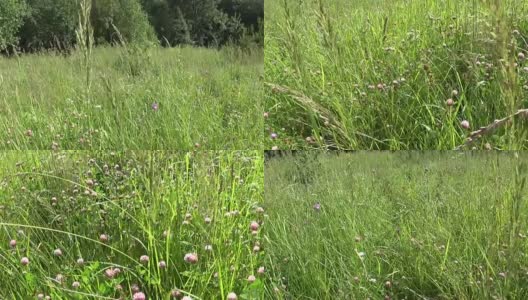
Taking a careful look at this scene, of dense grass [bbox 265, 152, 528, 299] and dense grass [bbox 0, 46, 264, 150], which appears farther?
dense grass [bbox 0, 46, 264, 150]

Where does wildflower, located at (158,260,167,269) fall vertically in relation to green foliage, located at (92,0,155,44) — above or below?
below

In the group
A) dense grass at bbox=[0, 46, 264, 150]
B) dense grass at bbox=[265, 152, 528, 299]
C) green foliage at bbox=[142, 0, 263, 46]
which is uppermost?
green foliage at bbox=[142, 0, 263, 46]

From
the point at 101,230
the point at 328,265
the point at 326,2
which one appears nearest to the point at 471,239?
the point at 328,265

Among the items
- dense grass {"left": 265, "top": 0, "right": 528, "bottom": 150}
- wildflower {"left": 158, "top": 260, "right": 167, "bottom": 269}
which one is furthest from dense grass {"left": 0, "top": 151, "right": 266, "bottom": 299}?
dense grass {"left": 265, "top": 0, "right": 528, "bottom": 150}

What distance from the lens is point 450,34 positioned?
7.38ft

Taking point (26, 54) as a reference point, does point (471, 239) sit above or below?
below

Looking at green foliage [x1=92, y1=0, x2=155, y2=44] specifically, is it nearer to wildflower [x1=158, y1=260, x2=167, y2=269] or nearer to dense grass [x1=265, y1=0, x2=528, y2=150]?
dense grass [x1=265, y1=0, x2=528, y2=150]

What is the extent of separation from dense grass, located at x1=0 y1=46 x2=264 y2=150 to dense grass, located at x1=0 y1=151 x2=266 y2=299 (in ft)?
0.45

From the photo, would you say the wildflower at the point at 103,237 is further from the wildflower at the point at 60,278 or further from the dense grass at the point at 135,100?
the dense grass at the point at 135,100

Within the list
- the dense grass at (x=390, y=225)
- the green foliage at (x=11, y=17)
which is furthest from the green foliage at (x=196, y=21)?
the dense grass at (x=390, y=225)

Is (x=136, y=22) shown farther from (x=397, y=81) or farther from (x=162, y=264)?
(x=162, y=264)

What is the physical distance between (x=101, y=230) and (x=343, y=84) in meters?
1.17

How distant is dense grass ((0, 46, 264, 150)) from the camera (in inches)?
99.7

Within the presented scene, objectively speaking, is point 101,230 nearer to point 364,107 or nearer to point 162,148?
point 162,148
